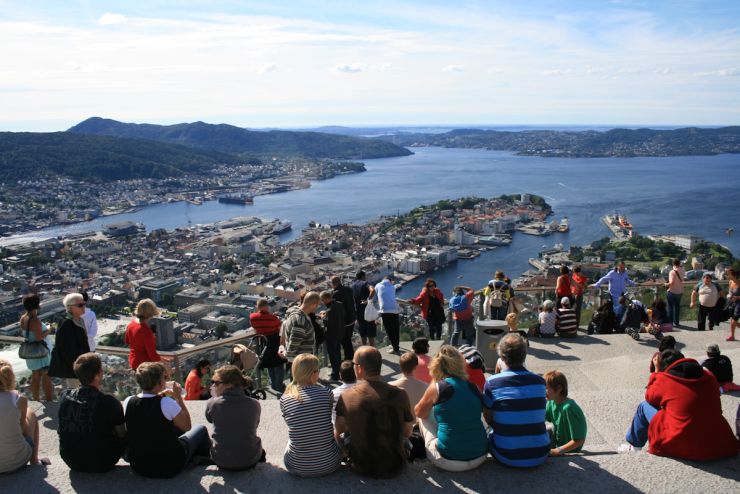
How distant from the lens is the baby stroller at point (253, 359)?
4.45 m

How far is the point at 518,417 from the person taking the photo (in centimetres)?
286

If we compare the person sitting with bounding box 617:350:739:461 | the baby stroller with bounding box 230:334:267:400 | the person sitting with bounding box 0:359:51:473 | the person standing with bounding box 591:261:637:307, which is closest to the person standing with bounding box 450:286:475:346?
the person standing with bounding box 591:261:637:307

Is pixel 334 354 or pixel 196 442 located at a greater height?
pixel 196 442

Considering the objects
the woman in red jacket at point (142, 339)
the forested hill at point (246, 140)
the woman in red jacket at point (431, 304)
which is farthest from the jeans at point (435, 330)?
the forested hill at point (246, 140)

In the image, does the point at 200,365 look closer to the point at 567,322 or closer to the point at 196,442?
the point at 196,442

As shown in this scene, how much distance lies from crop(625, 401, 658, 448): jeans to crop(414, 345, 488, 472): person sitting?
3.25 feet

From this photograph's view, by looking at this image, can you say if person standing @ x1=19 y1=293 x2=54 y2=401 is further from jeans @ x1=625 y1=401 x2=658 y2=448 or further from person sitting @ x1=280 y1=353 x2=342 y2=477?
jeans @ x1=625 y1=401 x2=658 y2=448

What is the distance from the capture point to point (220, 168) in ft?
329

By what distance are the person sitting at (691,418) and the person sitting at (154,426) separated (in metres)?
2.39

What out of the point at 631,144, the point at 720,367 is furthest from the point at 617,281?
the point at 631,144

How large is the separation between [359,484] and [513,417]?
2.68 ft

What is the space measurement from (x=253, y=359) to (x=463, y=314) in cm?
258

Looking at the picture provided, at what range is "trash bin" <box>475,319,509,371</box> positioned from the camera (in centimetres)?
566

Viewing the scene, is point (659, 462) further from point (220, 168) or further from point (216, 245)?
point (220, 168)
